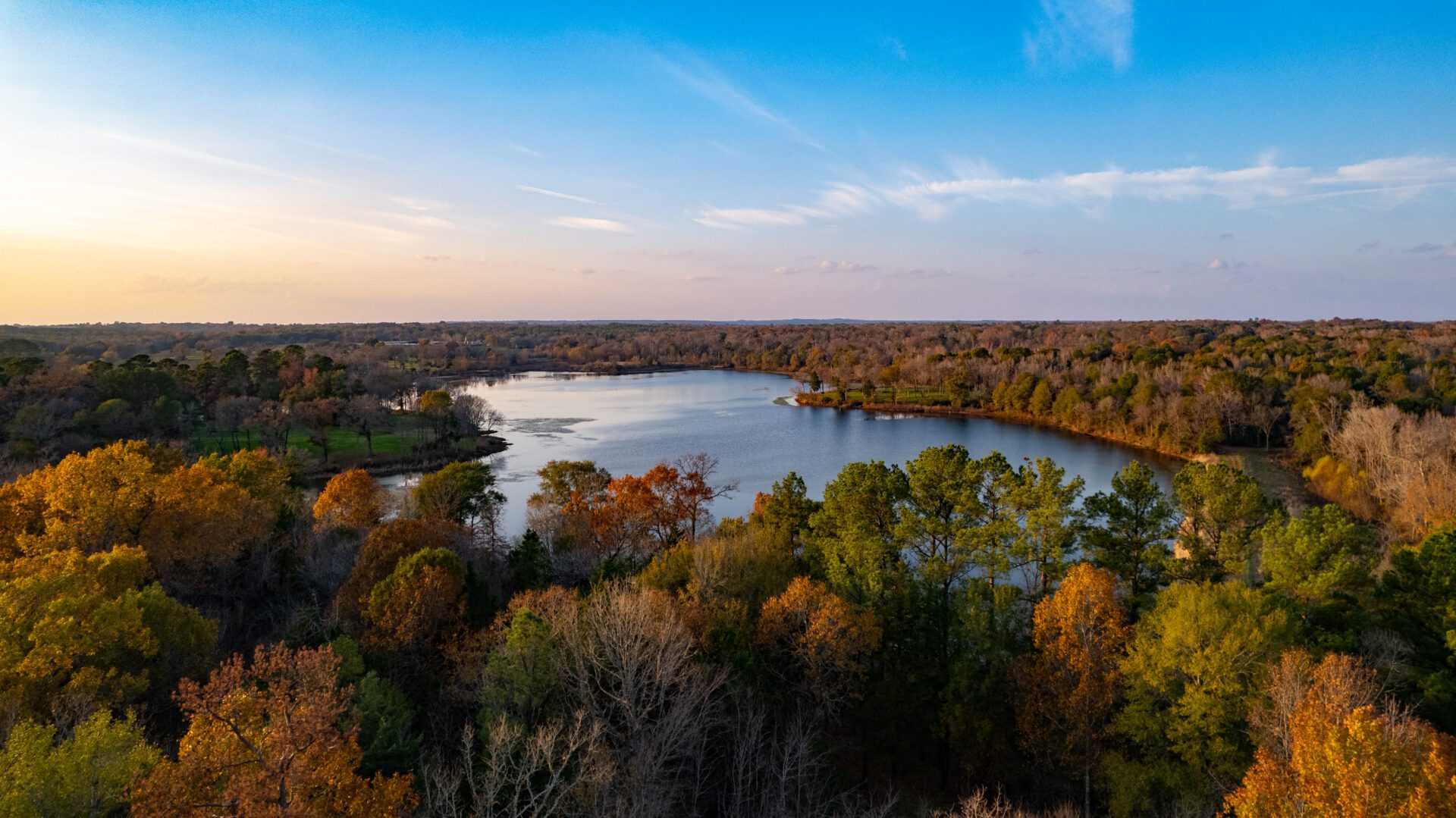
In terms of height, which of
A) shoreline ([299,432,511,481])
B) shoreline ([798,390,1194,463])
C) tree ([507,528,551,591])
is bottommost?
shoreline ([299,432,511,481])

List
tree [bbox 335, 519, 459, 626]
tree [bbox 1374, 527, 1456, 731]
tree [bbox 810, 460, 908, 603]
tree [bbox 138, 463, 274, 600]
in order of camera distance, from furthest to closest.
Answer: tree [bbox 138, 463, 274, 600]
tree [bbox 810, 460, 908, 603]
tree [bbox 335, 519, 459, 626]
tree [bbox 1374, 527, 1456, 731]

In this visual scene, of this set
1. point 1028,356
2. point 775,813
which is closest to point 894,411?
point 1028,356

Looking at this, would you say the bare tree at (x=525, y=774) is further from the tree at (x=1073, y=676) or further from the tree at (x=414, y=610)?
the tree at (x=1073, y=676)

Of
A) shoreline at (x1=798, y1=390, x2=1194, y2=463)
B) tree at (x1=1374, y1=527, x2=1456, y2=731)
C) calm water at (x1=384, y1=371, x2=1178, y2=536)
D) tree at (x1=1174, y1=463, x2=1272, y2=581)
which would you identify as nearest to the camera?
tree at (x1=1374, y1=527, x2=1456, y2=731)

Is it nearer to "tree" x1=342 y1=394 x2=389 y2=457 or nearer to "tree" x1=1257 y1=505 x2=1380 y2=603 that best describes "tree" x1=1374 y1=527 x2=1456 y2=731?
"tree" x1=1257 y1=505 x2=1380 y2=603

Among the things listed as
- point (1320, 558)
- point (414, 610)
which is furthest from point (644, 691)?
point (1320, 558)

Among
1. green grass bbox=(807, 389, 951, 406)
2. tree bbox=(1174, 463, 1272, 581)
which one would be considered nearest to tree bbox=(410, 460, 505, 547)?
tree bbox=(1174, 463, 1272, 581)

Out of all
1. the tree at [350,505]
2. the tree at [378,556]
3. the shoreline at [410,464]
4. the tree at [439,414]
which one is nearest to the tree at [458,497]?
the tree at [350,505]
